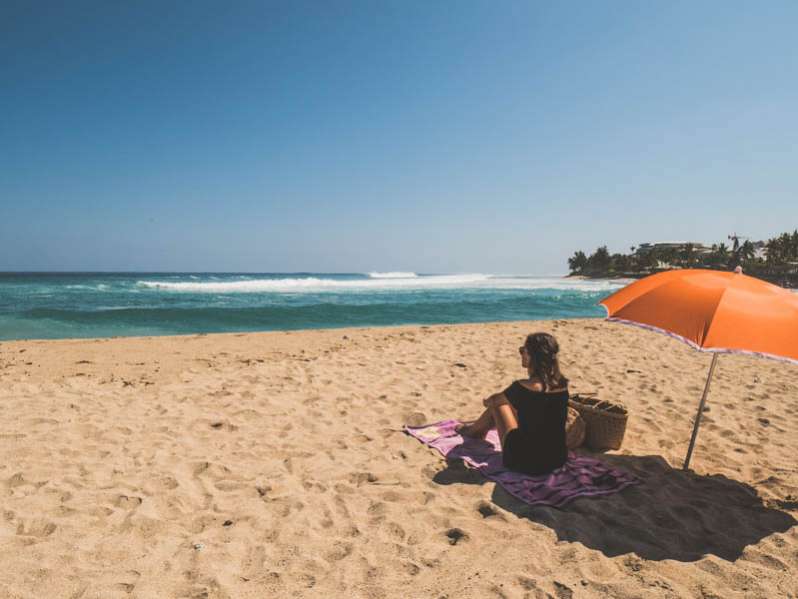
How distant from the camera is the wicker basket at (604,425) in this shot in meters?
4.56

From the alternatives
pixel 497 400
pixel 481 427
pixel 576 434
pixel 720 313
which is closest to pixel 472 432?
pixel 481 427

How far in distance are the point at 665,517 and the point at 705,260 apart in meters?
94.5

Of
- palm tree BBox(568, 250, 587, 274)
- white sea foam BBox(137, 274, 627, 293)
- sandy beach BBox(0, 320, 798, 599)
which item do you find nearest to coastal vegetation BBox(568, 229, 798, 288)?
palm tree BBox(568, 250, 587, 274)

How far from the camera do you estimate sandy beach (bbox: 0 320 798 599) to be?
268cm

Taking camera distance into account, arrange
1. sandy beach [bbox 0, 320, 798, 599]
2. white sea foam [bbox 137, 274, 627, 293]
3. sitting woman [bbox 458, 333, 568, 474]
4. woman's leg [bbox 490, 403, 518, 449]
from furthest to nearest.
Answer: white sea foam [bbox 137, 274, 627, 293] → woman's leg [bbox 490, 403, 518, 449] → sitting woman [bbox 458, 333, 568, 474] → sandy beach [bbox 0, 320, 798, 599]

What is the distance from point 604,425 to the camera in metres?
4.60

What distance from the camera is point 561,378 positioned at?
3.92 m

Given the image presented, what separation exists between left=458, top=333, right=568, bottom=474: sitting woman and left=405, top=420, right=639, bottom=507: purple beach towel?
4.7 inches

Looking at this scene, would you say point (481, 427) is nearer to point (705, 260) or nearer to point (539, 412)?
point (539, 412)

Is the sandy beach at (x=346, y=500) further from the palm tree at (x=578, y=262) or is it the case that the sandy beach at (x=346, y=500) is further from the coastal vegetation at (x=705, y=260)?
the palm tree at (x=578, y=262)

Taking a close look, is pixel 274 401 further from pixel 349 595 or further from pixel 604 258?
pixel 604 258

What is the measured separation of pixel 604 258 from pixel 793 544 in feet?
334

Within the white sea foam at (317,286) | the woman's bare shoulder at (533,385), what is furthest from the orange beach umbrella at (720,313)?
the white sea foam at (317,286)

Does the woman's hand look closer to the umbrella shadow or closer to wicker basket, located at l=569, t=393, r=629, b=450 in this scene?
the umbrella shadow
